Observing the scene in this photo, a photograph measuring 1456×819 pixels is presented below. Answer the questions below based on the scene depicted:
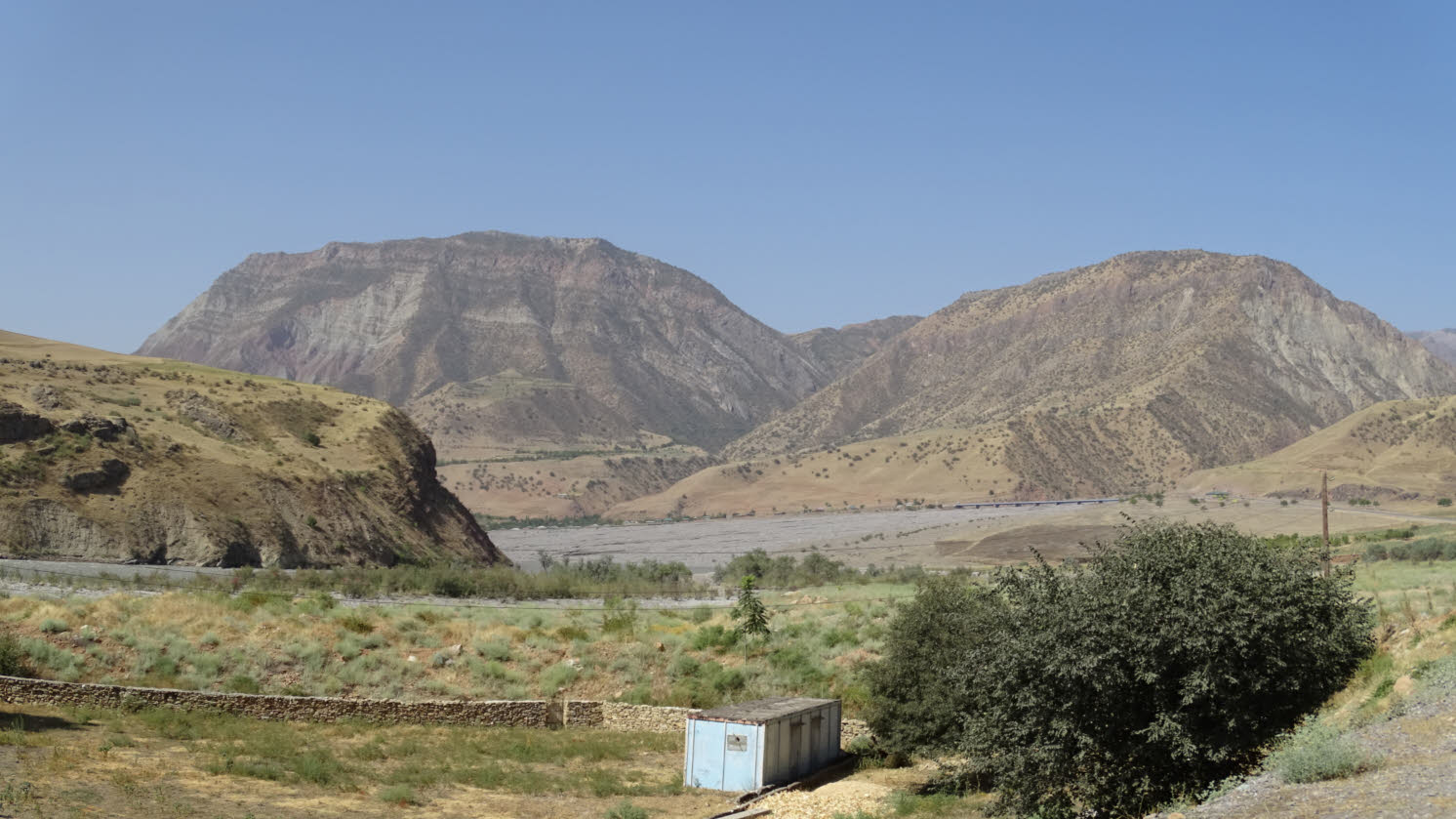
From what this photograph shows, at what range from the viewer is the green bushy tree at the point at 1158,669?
20.2m

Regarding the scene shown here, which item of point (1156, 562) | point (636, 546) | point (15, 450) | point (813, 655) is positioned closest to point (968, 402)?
point (636, 546)

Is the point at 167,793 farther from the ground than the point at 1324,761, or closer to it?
closer to it

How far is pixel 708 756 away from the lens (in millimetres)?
26578

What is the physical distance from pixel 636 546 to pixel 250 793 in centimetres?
9932

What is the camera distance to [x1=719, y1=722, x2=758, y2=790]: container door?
86.1 feet

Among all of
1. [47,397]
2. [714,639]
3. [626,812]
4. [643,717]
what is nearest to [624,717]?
[643,717]

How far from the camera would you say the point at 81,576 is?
161 feet

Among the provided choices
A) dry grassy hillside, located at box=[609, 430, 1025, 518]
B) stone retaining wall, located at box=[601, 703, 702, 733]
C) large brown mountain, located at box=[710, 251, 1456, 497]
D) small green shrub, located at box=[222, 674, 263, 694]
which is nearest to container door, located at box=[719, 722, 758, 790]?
stone retaining wall, located at box=[601, 703, 702, 733]

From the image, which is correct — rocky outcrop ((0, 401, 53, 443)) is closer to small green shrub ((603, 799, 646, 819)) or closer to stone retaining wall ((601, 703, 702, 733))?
stone retaining wall ((601, 703, 702, 733))

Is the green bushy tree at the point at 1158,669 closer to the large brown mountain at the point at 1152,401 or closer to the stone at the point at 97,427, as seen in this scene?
the stone at the point at 97,427

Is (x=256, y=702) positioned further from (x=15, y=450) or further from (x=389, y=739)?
(x=15, y=450)

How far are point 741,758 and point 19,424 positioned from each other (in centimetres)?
5019

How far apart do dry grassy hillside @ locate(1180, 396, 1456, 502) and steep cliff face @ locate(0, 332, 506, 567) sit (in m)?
79.0

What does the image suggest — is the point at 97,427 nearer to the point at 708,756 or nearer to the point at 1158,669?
the point at 708,756
